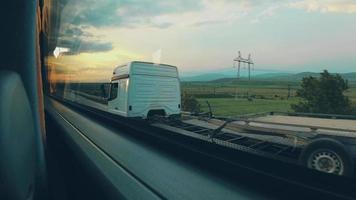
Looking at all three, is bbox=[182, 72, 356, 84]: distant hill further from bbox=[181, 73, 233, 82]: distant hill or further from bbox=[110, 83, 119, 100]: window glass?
bbox=[110, 83, 119, 100]: window glass

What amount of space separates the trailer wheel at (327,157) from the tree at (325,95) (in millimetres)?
127

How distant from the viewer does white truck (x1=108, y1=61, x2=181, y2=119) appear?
9.01 ft

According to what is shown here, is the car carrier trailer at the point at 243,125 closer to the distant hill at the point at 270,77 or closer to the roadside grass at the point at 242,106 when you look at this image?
the roadside grass at the point at 242,106

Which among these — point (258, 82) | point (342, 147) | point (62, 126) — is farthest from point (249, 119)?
point (62, 126)

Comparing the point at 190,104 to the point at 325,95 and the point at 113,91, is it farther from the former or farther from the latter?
the point at 113,91

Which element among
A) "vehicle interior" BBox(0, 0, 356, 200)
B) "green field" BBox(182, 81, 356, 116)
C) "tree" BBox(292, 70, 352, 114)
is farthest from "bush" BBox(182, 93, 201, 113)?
"tree" BBox(292, 70, 352, 114)

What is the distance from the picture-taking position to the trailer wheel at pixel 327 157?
1.65m

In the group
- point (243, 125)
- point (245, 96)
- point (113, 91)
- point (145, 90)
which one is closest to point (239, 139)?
point (243, 125)

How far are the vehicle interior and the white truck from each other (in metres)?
0.06

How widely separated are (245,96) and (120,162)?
1462 mm

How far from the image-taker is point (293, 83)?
2023 mm

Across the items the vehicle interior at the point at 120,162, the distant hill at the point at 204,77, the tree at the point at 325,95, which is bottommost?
the vehicle interior at the point at 120,162

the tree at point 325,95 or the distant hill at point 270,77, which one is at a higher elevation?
the distant hill at point 270,77

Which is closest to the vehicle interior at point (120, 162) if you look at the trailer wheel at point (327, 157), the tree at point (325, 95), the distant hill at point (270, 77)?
the trailer wheel at point (327, 157)
